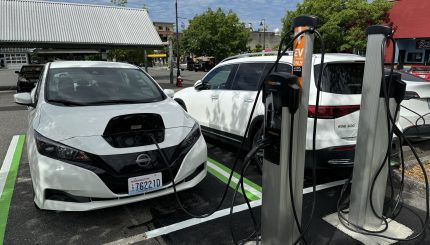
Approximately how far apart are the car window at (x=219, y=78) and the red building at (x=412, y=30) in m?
19.6

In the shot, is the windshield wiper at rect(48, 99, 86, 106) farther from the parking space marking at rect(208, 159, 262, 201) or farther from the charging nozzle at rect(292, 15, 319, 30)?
the charging nozzle at rect(292, 15, 319, 30)

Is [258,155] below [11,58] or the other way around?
below

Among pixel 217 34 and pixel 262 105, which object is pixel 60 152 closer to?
pixel 262 105

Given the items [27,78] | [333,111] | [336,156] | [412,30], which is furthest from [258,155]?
[412,30]

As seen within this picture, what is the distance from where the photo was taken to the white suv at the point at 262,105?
361 cm

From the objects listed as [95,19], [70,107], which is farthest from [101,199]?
[95,19]

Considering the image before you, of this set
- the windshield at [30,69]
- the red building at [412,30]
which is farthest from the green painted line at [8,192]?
the red building at [412,30]

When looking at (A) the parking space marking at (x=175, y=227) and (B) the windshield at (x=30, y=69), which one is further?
(B) the windshield at (x=30, y=69)

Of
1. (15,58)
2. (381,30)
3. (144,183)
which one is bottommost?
(144,183)

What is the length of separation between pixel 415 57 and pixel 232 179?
2556 cm

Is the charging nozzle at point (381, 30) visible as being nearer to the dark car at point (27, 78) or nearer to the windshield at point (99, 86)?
the windshield at point (99, 86)

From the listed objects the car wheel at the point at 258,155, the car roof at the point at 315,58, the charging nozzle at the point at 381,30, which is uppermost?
the charging nozzle at the point at 381,30

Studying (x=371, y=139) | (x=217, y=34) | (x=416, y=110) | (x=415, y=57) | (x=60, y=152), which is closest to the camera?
(x=371, y=139)

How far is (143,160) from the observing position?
122 inches
